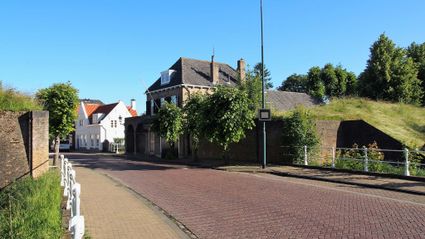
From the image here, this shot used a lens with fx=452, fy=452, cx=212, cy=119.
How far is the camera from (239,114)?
26.0 metres

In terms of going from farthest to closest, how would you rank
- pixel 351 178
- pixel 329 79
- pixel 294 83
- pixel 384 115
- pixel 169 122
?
pixel 294 83 → pixel 329 79 → pixel 169 122 → pixel 384 115 → pixel 351 178

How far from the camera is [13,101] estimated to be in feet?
61.2

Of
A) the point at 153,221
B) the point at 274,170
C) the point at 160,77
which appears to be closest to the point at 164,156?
the point at 160,77

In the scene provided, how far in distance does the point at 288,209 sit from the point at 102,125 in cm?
5301

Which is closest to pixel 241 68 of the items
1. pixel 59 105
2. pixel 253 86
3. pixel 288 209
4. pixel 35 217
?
pixel 253 86

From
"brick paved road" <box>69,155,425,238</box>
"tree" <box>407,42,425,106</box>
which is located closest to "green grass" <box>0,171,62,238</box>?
"brick paved road" <box>69,155,425,238</box>

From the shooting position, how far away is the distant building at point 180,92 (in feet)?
141

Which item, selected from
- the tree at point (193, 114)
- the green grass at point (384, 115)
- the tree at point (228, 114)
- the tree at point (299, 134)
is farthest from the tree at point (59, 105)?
the green grass at point (384, 115)

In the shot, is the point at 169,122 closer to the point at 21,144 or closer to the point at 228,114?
the point at 228,114

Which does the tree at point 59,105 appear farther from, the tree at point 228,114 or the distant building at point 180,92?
the distant building at point 180,92

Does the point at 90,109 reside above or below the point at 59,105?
above

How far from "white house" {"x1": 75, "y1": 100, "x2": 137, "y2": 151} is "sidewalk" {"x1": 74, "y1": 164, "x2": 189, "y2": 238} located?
156 ft

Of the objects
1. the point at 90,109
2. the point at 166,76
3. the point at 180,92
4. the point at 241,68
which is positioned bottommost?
the point at 180,92

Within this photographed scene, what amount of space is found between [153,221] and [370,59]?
3853 cm
